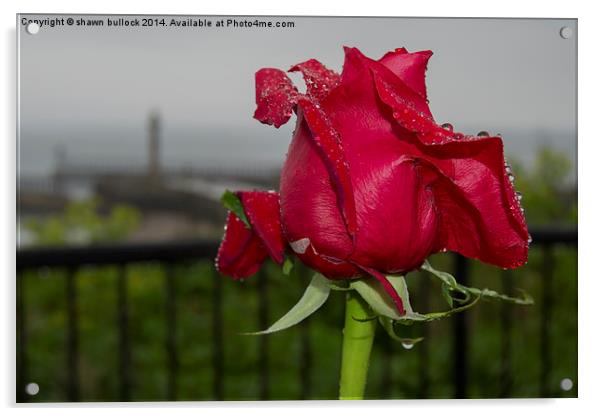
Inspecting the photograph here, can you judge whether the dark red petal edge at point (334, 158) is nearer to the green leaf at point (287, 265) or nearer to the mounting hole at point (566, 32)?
the green leaf at point (287, 265)

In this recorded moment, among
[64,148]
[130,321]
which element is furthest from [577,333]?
[130,321]

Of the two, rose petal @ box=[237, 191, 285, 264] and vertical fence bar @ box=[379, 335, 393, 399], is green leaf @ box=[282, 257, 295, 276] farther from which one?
vertical fence bar @ box=[379, 335, 393, 399]

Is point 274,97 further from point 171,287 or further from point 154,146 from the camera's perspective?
point 154,146

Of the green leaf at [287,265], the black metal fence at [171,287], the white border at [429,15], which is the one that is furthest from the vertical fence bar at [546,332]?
the green leaf at [287,265]

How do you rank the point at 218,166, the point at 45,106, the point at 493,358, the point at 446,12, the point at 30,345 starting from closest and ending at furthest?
the point at 446,12, the point at 45,106, the point at 218,166, the point at 493,358, the point at 30,345

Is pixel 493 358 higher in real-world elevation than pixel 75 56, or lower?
lower

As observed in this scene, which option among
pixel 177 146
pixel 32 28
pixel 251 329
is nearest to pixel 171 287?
pixel 177 146
